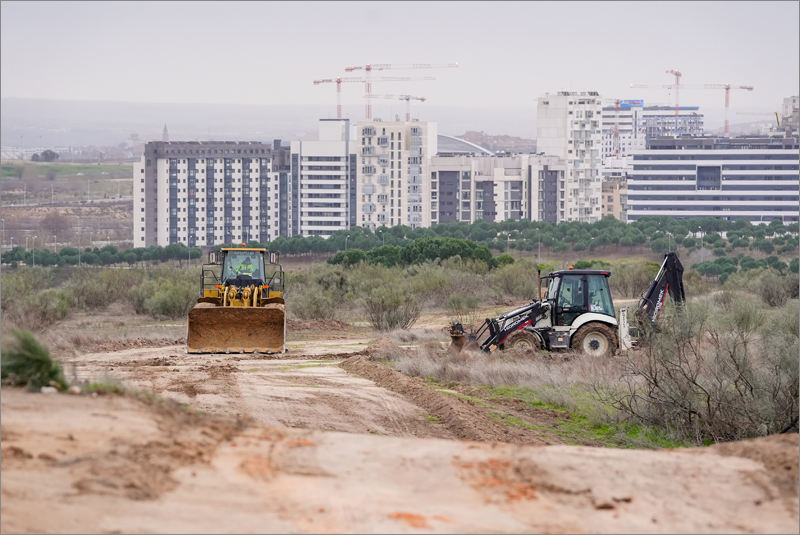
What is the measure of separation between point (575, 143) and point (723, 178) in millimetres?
26143

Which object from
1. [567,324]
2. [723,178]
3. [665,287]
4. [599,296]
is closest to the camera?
[567,324]

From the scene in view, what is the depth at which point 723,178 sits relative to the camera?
162875 mm

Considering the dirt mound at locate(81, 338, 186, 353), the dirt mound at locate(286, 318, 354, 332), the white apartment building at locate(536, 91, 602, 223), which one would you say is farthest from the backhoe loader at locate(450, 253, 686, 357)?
the white apartment building at locate(536, 91, 602, 223)

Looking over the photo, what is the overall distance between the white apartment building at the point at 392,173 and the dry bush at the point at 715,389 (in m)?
123

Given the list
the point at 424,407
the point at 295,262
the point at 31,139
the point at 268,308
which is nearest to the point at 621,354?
the point at 424,407

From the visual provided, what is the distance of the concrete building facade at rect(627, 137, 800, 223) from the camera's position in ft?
533

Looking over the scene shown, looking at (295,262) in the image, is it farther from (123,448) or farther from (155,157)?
(123,448)

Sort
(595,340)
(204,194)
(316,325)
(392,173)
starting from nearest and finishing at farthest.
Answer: (595,340)
(316,325)
(204,194)
(392,173)

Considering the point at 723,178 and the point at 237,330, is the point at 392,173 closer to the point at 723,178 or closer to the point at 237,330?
the point at 723,178

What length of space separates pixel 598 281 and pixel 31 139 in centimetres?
9679

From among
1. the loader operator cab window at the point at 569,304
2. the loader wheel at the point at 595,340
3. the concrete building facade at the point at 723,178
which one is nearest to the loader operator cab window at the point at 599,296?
the loader operator cab window at the point at 569,304

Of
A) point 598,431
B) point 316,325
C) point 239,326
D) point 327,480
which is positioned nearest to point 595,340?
point 598,431

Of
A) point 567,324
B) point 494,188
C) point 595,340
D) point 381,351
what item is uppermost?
point 494,188

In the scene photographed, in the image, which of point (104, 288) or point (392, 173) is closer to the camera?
point (104, 288)
